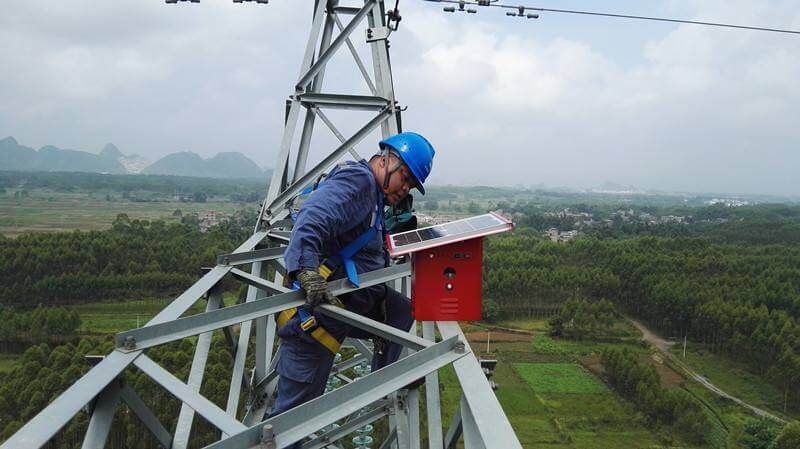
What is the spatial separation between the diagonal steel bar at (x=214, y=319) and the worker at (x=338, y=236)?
0.31 feet

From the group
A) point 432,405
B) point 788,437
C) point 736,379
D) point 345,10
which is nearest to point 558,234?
point 736,379

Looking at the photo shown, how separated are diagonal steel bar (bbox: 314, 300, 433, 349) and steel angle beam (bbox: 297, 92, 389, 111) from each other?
409 cm

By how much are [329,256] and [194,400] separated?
1.31m

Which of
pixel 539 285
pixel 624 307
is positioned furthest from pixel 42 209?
pixel 624 307

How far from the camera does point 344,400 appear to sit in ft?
6.99

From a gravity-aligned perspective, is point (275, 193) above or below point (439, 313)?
above

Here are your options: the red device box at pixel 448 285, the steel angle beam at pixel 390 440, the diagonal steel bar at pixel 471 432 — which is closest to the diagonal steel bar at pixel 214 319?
the red device box at pixel 448 285

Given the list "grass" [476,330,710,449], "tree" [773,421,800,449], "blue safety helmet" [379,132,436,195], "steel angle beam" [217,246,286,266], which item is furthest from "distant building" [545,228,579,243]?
"blue safety helmet" [379,132,436,195]

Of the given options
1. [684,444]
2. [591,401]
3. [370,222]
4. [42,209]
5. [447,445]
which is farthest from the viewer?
[42,209]

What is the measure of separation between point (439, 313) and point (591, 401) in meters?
29.2

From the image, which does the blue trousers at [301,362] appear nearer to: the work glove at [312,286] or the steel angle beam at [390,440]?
the work glove at [312,286]

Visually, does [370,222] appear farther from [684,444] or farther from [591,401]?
[591,401]

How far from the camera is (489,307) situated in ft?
143

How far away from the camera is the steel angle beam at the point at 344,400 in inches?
73.6
